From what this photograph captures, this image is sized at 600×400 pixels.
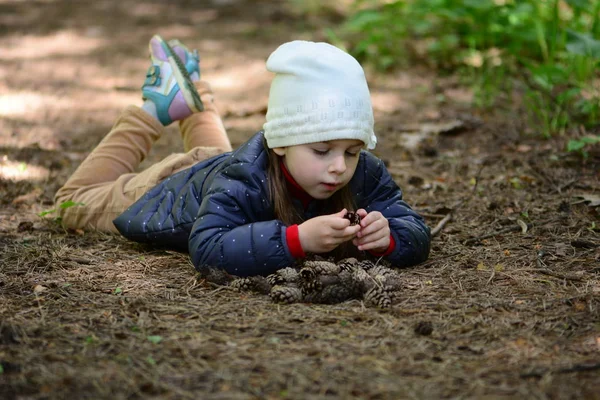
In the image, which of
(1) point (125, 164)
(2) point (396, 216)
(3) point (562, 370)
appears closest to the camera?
(3) point (562, 370)

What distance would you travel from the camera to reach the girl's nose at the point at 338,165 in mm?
2688

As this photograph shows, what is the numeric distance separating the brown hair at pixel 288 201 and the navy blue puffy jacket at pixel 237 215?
0.03 m

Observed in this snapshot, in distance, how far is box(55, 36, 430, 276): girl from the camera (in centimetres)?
267

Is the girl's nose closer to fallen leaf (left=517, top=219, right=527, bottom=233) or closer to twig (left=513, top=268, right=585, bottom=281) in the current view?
twig (left=513, top=268, right=585, bottom=281)

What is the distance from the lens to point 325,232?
261 centimetres

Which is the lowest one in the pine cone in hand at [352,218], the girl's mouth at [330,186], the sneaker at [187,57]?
the pine cone in hand at [352,218]

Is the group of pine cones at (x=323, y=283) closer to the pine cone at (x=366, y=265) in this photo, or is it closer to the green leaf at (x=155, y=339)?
the pine cone at (x=366, y=265)

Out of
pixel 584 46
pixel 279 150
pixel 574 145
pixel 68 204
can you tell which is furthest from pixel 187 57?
pixel 584 46

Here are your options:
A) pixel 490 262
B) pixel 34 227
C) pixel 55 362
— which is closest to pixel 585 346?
pixel 490 262

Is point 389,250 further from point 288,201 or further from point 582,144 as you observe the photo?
point 582,144

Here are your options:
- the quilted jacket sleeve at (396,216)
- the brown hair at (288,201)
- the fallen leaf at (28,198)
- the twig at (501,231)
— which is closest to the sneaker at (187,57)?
the fallen leaf at (28,198)

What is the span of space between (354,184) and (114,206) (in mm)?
1229

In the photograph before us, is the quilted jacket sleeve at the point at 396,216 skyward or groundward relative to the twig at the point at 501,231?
skyward

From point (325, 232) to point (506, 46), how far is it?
13.4ft
